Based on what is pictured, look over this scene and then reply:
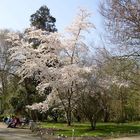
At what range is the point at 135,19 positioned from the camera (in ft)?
71.4

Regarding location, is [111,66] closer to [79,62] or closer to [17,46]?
[79,62]

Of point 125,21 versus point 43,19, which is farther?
point 43,19

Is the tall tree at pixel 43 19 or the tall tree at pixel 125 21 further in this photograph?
the tall tree at pixel 43 19

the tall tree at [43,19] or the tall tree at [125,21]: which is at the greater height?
the tall tree at [43,19]

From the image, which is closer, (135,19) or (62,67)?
(135,19)

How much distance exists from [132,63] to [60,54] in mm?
17962

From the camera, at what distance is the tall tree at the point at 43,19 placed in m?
59.2

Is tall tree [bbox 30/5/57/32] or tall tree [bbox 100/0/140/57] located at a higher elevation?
tall tree [bbox 30/5/57/32]

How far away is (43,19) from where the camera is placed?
5956cm

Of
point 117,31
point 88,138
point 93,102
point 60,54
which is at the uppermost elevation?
point 60,54

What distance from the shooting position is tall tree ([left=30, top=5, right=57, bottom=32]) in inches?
2330

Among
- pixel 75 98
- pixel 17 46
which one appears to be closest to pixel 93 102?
pixel 75 98

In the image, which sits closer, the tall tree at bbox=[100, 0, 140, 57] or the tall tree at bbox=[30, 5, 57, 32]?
the tall tree at bbox=[100, 0, 140, 57]

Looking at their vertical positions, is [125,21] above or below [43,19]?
below
